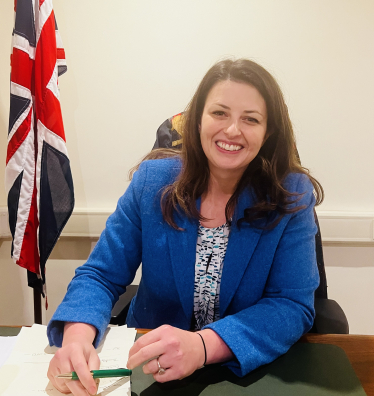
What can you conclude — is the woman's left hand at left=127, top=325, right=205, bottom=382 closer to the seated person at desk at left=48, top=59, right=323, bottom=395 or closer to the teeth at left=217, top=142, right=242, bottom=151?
the seated person at desk at left=48, top=59, right=323, bottom=395

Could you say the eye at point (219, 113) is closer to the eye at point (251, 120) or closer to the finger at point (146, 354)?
the eye at point (251, 120)

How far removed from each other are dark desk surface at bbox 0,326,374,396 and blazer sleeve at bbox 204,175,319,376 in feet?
0.17

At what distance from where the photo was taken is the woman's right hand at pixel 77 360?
0.70 meters

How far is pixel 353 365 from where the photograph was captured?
0.85m

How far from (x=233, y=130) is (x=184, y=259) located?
0.40 meters

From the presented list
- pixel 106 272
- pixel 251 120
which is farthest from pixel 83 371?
pixel 251 120

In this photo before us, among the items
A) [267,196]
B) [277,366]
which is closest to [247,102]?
[267,196]

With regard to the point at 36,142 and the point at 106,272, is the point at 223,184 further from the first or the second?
the point at 36,142

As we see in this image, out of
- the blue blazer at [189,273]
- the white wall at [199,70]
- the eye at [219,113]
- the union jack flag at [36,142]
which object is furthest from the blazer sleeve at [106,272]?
the white wall at [199,70]

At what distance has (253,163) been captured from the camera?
118 centimetres

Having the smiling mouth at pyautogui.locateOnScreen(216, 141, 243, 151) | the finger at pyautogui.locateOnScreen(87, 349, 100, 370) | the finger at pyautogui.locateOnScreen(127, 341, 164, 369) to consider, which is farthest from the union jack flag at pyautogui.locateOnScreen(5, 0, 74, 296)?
the finger at pyautogui.locateOnScreen(127, 341, 164, 369)

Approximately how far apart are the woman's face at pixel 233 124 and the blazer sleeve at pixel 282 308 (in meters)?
0.23

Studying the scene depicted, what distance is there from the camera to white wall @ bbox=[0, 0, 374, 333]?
1.90 metres

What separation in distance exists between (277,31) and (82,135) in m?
1.21
